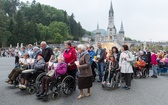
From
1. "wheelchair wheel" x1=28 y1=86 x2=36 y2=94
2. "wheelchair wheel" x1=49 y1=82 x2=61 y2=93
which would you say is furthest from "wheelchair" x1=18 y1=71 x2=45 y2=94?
"wheelchair wheel" x1=49 y1=82 x2=61 y2=93

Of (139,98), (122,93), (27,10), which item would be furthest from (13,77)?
(27,10)

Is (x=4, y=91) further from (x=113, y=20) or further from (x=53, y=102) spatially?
(x=113, y=20)

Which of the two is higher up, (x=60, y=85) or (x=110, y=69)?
(x=110, y=69)

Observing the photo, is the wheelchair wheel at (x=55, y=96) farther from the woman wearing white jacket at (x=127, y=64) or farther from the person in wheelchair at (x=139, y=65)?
the person in wheelchair at (x=139, y=65)

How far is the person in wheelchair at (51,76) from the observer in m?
5.29

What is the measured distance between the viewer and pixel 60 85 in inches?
224

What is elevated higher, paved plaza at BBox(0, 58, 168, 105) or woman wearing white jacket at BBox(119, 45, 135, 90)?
woman wearing white jacket at BBox(119, 45, 135, 90)

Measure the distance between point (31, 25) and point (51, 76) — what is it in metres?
50.9

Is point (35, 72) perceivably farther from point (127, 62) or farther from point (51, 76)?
point (127, 62)

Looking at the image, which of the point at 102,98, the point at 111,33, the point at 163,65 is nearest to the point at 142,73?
the point at 163,65

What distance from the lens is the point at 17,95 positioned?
232 inches

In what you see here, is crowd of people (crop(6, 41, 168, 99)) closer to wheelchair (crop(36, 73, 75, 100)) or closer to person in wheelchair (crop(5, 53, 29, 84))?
person in wheelchair (crop(5, 53, 29, 84))

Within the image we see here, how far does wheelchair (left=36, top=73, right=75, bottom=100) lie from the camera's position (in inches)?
219

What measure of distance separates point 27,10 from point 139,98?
8404cm
